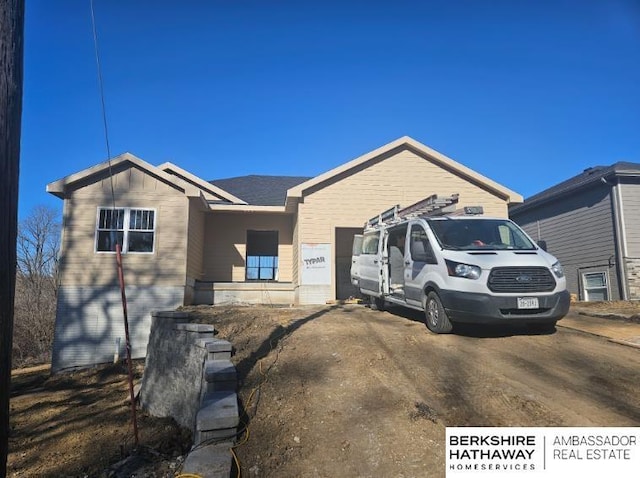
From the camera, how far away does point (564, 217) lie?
719 inches

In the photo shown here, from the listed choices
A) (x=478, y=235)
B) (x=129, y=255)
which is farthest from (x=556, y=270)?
(x=129, y=255)

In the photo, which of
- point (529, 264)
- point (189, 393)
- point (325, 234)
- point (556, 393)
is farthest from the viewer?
point (325, 234)

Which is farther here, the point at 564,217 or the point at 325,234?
the point at 564,217

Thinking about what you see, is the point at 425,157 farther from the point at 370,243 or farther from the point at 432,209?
the point at 432,209

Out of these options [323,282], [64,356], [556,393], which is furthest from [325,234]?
[556,393]

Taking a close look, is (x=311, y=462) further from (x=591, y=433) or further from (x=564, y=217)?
(x=564, y=217)

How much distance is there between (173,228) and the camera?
14.3m

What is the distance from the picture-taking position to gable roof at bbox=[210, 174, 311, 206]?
18.2 metres

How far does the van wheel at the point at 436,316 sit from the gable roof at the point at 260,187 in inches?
435

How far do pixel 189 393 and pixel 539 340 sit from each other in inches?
232

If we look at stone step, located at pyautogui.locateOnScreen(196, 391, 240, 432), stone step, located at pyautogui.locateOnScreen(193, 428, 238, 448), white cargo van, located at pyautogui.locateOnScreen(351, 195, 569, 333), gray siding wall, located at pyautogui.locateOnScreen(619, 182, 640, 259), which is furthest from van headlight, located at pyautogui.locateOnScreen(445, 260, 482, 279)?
gray siding wall, located at pyautogui.locateOnScreen(619, 182, 640, 259)

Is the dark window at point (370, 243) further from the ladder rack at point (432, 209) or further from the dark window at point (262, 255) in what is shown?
the dark window at point (262, 255)

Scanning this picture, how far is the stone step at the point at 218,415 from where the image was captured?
4.19 metres

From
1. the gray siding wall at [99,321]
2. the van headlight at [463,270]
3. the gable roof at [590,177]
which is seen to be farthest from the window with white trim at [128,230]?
the gable roof at [590,177]
